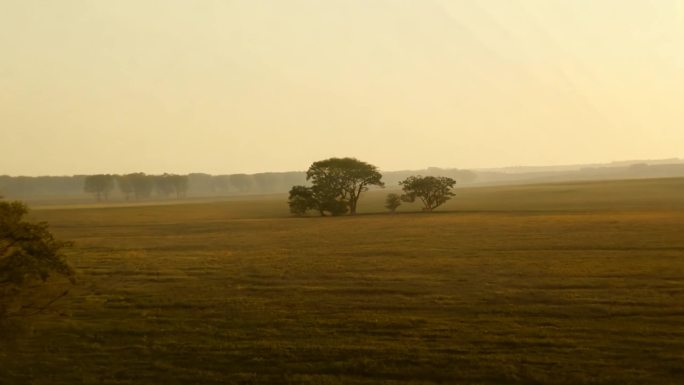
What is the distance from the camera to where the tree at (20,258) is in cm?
1886

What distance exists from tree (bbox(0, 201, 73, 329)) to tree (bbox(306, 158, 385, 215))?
70.2 m

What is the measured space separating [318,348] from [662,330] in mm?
12601

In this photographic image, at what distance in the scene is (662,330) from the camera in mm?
19672

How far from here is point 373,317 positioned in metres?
23.0

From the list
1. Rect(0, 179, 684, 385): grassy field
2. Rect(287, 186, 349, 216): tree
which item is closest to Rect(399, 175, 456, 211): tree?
Rect(287, 186, 349, 216): tree

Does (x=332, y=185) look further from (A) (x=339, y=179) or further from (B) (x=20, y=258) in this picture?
(B) (x=20, y=258)

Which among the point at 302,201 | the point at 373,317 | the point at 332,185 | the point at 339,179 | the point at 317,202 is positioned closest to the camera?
the point at 373,317

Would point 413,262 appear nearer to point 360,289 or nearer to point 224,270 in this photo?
point 360,289

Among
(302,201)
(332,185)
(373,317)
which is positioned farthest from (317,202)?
(373,317)

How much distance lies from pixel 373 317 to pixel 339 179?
232ft

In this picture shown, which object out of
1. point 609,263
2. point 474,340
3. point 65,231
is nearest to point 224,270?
point 474,340

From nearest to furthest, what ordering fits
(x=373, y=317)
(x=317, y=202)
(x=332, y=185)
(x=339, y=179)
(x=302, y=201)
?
(x=373, y=317) → (x=317, y=202) → (x=302, y=201) → (x=332, y=185) → (x=339, y=179)

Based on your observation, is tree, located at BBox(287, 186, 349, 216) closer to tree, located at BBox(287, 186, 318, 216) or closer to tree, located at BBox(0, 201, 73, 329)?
tree, located at BBox(287, 186, 318, 216)

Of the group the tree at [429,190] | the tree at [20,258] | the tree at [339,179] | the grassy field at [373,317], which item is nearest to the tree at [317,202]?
the tree at [339,179]
